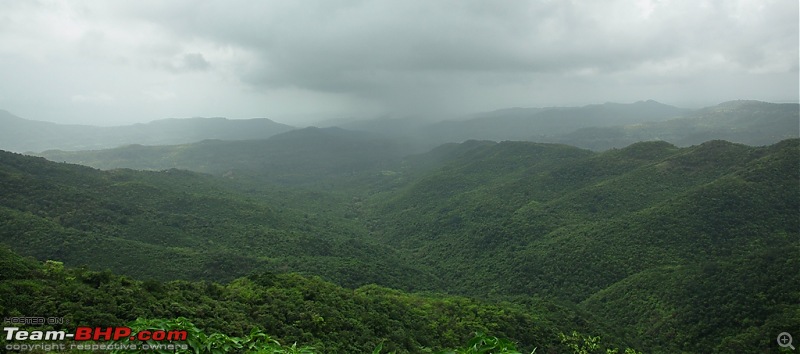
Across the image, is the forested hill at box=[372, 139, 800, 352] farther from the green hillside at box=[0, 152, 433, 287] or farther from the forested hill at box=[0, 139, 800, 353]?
the green hillside at box=[0, 152, 433, 287]

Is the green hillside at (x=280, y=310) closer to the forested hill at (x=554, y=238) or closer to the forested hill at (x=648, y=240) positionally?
the forested hill at (x=554, y=238)

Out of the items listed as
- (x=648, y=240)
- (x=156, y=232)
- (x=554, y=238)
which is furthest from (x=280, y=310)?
(x=554, y=238)

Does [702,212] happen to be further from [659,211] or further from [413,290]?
[413,290]

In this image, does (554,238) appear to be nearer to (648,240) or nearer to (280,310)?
(648,240)

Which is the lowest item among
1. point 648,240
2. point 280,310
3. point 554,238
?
point 554,238

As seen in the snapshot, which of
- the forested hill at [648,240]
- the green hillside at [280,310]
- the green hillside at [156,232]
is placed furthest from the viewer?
the green hillside at [156,232]

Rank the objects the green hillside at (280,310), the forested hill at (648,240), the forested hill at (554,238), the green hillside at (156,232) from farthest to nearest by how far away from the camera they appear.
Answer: the green hillside at (156,232), the forested hill at (554,238), the forested hill at (648,240), the green hillside at (280,310)

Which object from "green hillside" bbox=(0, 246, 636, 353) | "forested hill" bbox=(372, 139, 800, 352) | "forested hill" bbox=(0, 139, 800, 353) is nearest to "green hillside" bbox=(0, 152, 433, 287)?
"forested hill" bbox=(0, 139, 800, 353)

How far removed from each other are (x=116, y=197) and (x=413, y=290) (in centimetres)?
8995

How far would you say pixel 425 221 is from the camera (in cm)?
14812

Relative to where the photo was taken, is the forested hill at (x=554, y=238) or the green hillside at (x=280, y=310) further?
the forested hill at (x=554, y=238)

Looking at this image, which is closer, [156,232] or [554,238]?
[156,232]

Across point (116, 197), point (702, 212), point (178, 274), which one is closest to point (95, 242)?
point (178, 274)

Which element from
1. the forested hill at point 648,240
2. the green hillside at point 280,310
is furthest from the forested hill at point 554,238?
the green hillside at point 280,310
